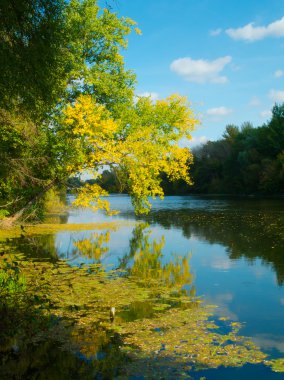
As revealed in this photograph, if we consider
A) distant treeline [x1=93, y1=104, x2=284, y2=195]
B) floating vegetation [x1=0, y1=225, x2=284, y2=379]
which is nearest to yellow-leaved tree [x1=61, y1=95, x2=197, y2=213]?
floating vegetation [x1=0, y1=225, x2=284, y2=379]

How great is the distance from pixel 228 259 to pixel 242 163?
219 ft

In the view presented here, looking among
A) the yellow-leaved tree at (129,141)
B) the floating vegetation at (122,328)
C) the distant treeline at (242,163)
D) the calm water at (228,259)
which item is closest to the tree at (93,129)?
the yellow-leaved tree at (129,141)

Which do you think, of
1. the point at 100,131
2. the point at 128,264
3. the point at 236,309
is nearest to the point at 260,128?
the point at 100,131

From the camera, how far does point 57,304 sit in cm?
1052

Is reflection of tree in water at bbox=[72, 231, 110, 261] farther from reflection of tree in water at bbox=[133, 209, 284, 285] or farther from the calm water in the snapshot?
reflection of tree in water at bbox=[133, 209, 284, 285]

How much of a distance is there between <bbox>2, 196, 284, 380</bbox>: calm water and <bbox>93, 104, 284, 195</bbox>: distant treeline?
27787 millimetres

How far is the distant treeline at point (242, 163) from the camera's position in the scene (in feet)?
235

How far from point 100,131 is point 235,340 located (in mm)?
15074

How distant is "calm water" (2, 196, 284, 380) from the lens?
357 inches

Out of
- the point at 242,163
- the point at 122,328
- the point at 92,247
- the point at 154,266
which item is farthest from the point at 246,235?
the point at 242,163

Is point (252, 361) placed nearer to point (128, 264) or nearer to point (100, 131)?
point (128, 264)

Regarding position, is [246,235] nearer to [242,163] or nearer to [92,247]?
[92,247]

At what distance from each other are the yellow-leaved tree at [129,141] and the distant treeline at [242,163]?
2874cm

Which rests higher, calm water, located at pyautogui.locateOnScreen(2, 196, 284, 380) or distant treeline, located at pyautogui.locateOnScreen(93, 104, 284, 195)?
distant treeline, located at pyautogui.locateOnScreen(93, 104, 284, 195)
